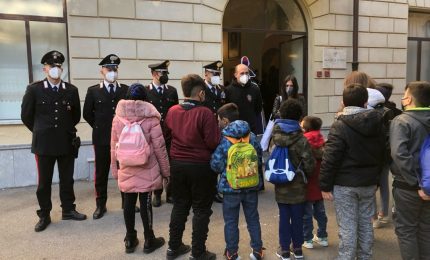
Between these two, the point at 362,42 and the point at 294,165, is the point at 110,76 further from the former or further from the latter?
the point at 362,42

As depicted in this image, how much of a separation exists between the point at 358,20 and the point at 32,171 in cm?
742

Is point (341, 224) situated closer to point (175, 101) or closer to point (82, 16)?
point (175, 101)

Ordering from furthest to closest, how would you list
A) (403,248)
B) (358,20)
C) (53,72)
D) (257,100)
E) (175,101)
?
(358,20) → (257,100) → (175,101) → (53,72) → (403,248)

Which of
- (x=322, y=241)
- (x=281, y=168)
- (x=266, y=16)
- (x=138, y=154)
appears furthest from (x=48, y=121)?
(x=266, y=16)

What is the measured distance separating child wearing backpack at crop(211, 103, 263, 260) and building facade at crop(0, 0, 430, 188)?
3952mm

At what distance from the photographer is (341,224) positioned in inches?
138

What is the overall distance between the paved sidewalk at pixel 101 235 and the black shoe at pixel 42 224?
0.06 m

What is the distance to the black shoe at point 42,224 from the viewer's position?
4647mm

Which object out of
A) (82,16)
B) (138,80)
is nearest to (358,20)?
(138,80)

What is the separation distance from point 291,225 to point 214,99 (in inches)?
93.1

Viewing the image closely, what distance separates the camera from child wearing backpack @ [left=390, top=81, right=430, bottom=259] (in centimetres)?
308

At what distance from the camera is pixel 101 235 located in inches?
177

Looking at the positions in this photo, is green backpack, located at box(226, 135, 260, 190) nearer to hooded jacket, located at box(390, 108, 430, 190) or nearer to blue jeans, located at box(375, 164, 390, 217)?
hooded jacket, located at box(390, 108, 430, 190)

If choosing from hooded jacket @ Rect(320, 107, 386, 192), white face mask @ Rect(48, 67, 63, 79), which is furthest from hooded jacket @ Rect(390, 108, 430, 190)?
white face mask @ Rect(48, 67, 63, 79)
